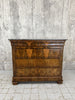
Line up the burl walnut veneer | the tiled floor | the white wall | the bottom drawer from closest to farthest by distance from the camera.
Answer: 1. the tiled floor
2. the burl walnut veneer
3. the bottom drawer
4. the white wall

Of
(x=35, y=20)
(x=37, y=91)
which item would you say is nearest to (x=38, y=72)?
(x=37, y=91)

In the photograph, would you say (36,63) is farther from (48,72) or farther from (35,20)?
(35,20)

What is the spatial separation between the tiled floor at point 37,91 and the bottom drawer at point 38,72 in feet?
0.85

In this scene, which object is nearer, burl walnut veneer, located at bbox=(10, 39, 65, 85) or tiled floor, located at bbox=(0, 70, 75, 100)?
tiled floor, located at bbox=(0, 70, 75, 100)

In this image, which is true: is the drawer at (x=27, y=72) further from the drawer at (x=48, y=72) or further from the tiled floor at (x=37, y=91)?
the tiled floor at (x=37, y=91)

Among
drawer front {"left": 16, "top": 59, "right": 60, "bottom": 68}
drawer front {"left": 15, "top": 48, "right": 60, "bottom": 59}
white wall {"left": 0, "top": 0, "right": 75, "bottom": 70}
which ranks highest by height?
white wall {"left": 0, "top": 0, "right": 75, "bottom": 70}

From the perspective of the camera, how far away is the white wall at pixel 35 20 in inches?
116

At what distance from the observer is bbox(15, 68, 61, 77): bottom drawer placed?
2350 mm

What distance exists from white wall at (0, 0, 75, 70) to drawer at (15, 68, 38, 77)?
108cm

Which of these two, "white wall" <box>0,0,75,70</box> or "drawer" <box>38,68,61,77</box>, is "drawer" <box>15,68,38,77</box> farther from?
"white wall" <box>0,0,75,70</box>

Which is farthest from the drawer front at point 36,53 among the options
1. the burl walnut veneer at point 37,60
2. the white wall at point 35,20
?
the white wall at point 35,20

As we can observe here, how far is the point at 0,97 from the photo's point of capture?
6.31 ft

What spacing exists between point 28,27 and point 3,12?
920 mm

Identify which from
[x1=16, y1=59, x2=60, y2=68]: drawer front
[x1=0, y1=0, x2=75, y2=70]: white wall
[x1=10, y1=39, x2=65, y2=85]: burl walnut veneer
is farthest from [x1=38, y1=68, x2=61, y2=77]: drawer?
[x1=0, y1=0, x2=75, y2=70]: white wall
